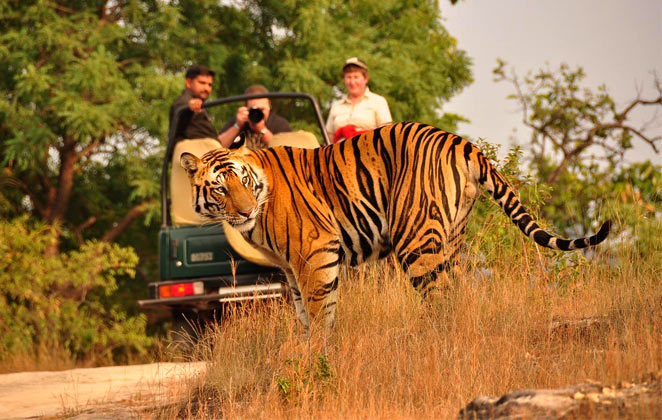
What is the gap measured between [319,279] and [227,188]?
2.77 feet

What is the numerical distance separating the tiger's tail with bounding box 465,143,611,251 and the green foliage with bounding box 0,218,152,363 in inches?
357

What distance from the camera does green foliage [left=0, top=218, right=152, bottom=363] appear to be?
556 inches

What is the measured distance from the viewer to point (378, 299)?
6.51m

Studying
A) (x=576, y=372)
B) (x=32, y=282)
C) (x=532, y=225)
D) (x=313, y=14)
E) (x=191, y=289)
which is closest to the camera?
(x=576, y=372)

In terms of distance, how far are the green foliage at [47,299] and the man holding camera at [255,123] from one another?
5.74 m

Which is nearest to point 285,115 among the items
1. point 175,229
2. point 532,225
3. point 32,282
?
point 32,282

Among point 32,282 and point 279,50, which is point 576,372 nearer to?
point 32,282

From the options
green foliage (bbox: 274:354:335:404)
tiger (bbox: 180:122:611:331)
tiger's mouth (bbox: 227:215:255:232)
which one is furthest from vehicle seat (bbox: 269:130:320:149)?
green foliage (bbox: 274:354:335:404)

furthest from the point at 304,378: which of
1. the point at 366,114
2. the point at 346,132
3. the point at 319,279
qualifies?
the point at 366,114

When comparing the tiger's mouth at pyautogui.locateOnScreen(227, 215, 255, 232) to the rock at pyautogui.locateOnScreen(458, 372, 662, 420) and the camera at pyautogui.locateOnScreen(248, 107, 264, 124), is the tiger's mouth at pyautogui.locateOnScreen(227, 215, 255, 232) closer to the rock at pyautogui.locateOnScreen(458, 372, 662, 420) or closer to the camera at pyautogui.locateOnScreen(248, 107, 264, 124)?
the rock at pyautogui.locateOnScreen(458, 372, 662, 420)

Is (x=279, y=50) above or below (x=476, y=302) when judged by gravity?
above

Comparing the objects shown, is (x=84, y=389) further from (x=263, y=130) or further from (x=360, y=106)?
(x=360, y=106)

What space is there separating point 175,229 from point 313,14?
7909 mm

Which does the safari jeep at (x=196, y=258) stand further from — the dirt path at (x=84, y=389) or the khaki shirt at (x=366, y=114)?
the dirt path at (x=84, y=389)
